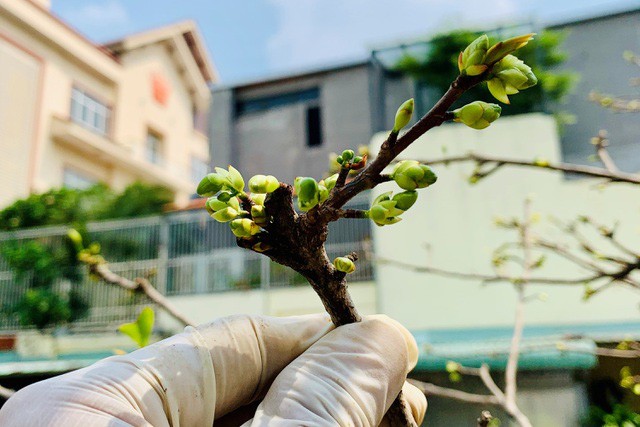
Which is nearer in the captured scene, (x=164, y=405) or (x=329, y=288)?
(x=329, y=288)

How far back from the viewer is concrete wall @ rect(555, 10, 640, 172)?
341 inches

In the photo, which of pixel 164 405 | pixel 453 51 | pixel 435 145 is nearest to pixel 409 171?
pixel 164 405

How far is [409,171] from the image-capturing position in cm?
70

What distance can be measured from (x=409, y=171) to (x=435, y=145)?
7.79 m

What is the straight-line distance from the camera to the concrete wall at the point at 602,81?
8.66 metres

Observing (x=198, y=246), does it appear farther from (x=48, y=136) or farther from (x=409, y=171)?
(x=409, y=171)

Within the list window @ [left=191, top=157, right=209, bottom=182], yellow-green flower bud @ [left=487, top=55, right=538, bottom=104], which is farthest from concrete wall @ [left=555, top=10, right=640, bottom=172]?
window @ [left=191, top=157, right=209, bottom=182]

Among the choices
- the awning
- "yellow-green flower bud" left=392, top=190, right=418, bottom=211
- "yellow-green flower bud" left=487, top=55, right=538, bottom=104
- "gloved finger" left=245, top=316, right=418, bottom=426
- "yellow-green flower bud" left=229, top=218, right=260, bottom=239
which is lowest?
the awning

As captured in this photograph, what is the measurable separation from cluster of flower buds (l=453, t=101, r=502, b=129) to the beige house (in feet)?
44.8

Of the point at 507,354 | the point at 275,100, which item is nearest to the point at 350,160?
the point at 507,354

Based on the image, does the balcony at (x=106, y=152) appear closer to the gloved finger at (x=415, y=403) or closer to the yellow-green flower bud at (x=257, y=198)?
the gloved finger at (x=415, y=403)

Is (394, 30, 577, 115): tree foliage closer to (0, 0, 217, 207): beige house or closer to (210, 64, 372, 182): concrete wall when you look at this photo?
(210, 64, 372, 182): concrete wall

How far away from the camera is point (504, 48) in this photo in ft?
2.16

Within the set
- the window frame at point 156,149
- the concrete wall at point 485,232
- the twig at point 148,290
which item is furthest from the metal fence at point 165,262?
the window frame at point 156,149
